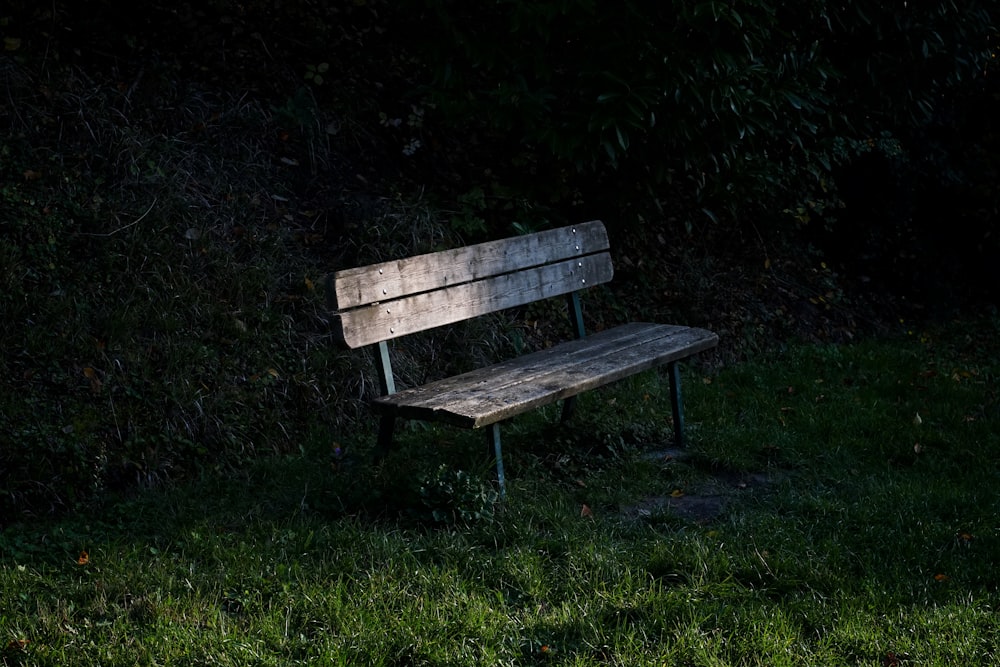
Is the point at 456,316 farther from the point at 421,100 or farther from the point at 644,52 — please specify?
the point at 421,100

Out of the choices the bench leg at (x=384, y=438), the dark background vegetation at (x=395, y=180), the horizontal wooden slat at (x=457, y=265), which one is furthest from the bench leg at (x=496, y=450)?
the dark background vegetation at (x=395, y=180)

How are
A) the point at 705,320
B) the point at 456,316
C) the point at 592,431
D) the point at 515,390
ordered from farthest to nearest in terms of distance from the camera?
the point at 705,320 → the point at 592,431 → the point at 456,316 → the point at 515,390

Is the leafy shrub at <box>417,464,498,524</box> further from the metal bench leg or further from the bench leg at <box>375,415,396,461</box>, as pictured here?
the metal bench leg

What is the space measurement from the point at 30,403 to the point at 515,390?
2.18 metres

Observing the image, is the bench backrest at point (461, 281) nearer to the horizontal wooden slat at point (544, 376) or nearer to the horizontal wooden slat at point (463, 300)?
the horizontal wooden slat at point (463, 300)

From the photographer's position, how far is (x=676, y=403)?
4.91m

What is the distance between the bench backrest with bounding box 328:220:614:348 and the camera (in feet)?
13.1

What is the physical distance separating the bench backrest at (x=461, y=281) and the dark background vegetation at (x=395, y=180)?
2.32 feet

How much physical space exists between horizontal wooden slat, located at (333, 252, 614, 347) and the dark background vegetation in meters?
0.76

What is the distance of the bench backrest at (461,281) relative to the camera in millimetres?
3979

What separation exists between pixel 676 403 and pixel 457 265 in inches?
53.8

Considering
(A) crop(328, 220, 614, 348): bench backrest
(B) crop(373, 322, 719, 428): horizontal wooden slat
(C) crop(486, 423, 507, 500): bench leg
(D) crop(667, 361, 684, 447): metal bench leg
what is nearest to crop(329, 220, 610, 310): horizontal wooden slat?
(A) crop(328, 220, 614, 348): bench backrest

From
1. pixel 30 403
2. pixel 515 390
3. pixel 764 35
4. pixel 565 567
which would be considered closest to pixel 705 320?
pixel 764 35

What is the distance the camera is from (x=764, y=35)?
18.1 feet
